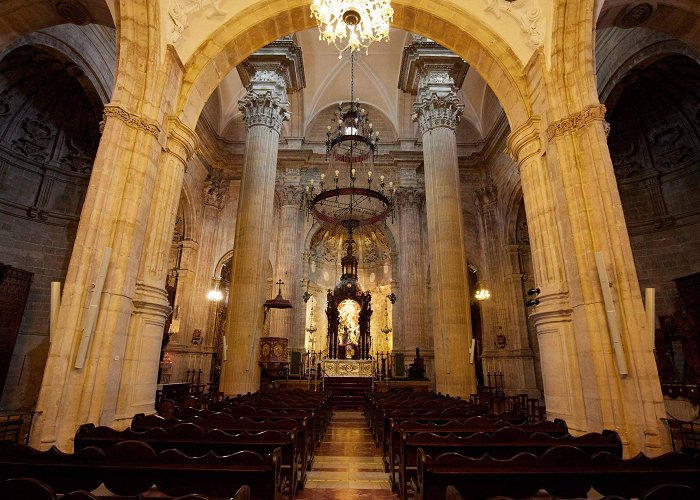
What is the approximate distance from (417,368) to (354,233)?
9910 mm

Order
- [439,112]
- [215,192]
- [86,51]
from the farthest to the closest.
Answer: [215,192], [439,112], [86,51]

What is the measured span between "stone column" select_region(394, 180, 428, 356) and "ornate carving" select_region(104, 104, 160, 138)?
13.3 metres

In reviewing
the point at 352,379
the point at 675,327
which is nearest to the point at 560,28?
the point at 675,327

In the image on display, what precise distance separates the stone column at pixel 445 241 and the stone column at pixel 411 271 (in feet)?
20.2

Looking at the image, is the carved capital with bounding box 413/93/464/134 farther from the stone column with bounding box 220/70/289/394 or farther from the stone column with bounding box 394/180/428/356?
the stone column with bounding box 394/180/428/356

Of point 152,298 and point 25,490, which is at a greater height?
point 152,298

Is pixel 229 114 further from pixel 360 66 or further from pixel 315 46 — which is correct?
pixel 360 66

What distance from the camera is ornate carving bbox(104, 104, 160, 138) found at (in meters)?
Result: 5.65

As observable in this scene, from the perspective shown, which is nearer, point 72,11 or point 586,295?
point 586,295

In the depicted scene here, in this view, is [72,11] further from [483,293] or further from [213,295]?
[483,293]

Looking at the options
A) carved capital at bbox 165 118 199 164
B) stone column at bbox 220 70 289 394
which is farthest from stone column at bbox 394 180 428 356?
carved capital at bbox 165 118 199 164

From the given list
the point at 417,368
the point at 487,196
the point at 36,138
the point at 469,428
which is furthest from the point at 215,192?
the point at 469,428

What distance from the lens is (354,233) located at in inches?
923

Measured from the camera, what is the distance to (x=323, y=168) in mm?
20406
